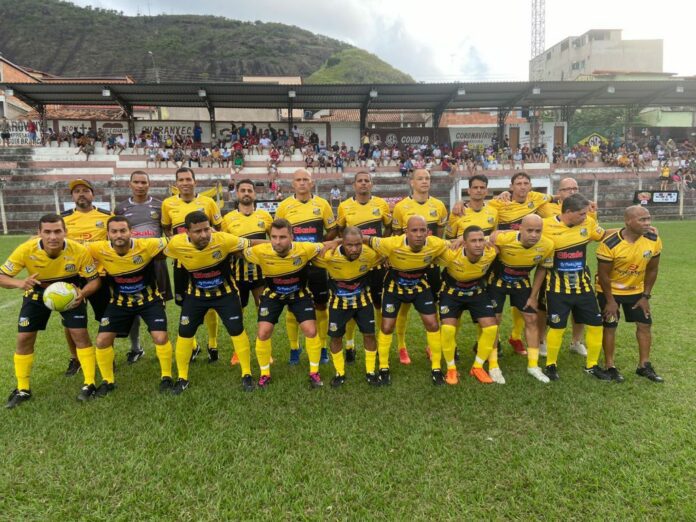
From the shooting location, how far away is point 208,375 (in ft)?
17.1

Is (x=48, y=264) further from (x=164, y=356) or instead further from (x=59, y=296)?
(x=164, y=356)

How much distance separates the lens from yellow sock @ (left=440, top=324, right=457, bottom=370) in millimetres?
4988

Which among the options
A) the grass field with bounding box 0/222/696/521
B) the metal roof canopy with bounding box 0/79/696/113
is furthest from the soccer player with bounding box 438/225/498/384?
Answer: the metal roof canopy with bounding box 0/79/696/113

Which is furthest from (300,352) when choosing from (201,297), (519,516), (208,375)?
(519,516)

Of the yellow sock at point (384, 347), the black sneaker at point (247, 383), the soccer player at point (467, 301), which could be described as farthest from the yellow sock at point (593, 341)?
the black sneaker at point (247, 383)

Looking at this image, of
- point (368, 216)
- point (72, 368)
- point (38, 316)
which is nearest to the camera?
point (38, 316)

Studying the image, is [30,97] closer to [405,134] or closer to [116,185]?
[116,185]

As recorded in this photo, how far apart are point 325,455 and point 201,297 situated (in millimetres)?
2345

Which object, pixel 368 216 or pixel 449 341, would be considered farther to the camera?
pixel 368 216

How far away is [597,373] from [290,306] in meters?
3.67

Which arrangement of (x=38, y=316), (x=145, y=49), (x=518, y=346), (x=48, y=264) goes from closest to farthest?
(x=48, y=264), (x=38, y=316), (x=518, y=346), (x=145, y=49)

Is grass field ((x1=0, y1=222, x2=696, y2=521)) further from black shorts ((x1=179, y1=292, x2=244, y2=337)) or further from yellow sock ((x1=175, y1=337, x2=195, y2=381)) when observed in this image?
black shorts ((x1=179, y1=292, x2=244, y2=337))

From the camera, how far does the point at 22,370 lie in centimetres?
466

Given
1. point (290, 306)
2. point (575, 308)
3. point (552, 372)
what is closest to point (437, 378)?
point (552, 372)
